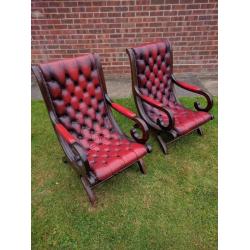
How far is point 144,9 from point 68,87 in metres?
2.56

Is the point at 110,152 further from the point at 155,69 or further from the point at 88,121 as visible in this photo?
the point at 155,69

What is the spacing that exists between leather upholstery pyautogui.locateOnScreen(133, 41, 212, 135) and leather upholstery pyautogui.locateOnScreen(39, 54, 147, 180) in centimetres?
57

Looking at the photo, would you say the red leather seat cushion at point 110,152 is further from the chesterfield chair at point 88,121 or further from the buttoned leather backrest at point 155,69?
the buttoned leather backrest at point 155,69

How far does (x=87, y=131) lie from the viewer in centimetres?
274

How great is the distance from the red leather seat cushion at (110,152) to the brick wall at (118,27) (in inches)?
95.1

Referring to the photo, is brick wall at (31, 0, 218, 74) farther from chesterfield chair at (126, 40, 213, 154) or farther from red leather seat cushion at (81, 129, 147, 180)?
red leather seat cushion at (81, 129, 147, 180)

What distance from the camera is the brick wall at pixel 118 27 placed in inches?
169

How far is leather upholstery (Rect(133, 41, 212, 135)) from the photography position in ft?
9.72

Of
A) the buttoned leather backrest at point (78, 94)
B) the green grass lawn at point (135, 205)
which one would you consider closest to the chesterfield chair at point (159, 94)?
the green grass lawn at point (135, 205)

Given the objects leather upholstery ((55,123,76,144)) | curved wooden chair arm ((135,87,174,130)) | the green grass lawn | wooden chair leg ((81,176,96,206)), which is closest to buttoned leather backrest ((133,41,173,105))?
curved wooden chair arm ((135,87,174,130))

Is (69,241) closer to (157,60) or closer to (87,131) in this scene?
(87,131)

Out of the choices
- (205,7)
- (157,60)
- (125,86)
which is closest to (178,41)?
(205,7)

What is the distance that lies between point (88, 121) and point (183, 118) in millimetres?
1166

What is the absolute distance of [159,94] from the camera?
3314 mm
